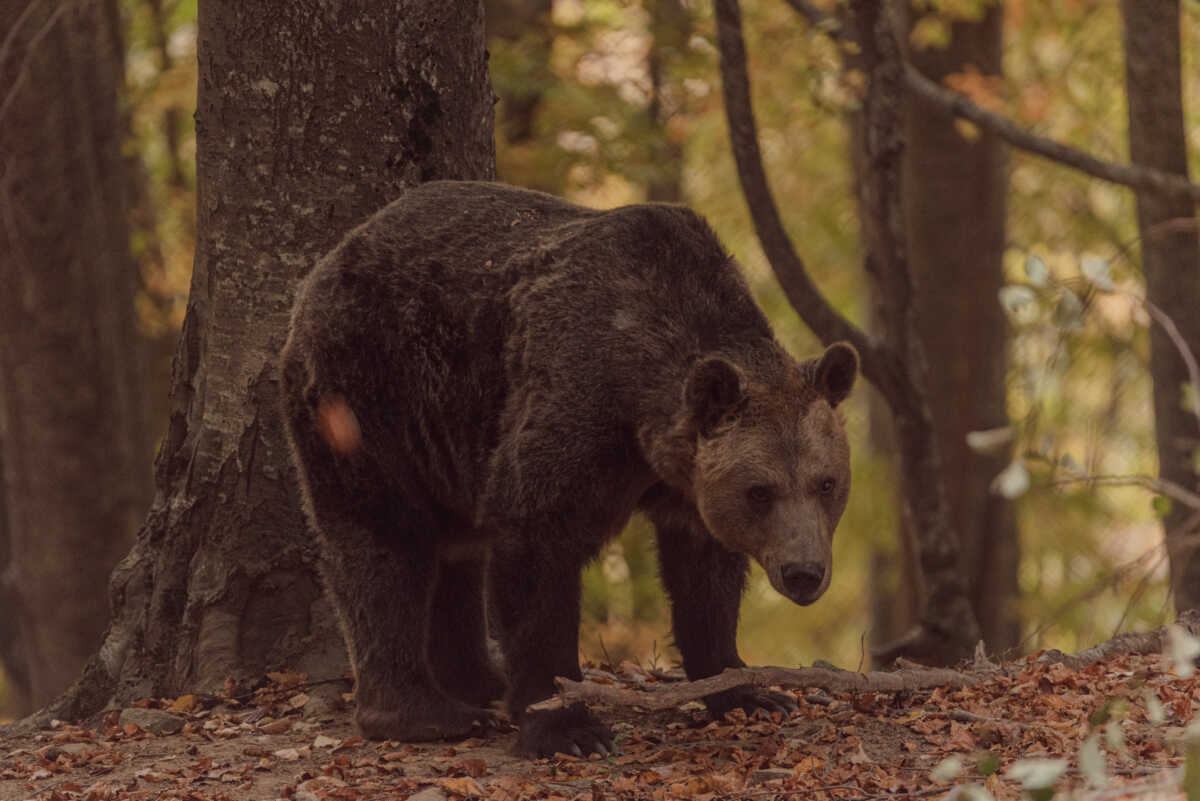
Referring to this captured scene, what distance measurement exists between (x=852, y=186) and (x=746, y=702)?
1114 centimetres

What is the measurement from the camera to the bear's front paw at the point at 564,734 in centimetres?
522

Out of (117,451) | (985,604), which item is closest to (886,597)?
(985,604)

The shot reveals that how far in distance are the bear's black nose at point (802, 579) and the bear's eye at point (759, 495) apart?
25cm

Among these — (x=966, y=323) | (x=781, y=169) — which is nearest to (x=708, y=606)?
(x=966, y=323)

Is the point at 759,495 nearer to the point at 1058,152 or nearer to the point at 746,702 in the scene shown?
the point at 746,702

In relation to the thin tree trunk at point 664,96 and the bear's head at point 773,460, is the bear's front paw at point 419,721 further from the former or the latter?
the thin tree trunk at point 664,96

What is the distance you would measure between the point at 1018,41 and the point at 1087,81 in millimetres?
1939

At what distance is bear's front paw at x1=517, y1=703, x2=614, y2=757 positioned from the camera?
5219mm

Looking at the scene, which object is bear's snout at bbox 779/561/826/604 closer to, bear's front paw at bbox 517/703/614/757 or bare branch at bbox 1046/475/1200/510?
bear's front paw at bbox 517/703/614/757

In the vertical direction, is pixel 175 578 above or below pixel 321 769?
above

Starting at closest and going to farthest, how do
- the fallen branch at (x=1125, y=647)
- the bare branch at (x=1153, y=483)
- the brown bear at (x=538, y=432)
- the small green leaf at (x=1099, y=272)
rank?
1. the bare branch at (x=1153, y=483)
2. the small green leaf at (x=1099, y=272)
3. the brown bear at (x=538, y=432)
4. the fallen branch at (x=1125, y=647)

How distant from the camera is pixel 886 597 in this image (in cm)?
1473

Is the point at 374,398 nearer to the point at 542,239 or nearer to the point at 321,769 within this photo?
the point at 542,239

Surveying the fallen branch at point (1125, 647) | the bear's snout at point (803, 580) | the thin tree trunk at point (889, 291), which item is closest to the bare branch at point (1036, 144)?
the thin tree trunk at point (889, 291)
